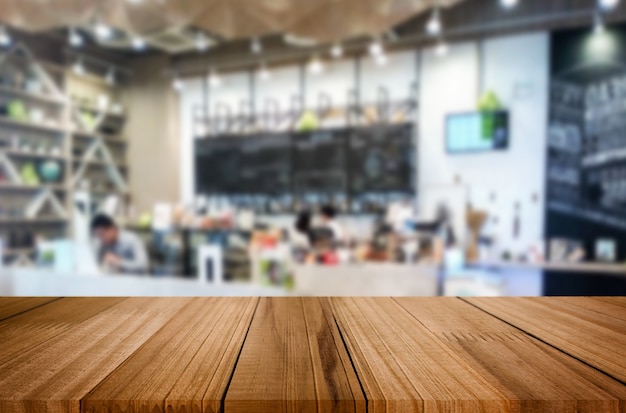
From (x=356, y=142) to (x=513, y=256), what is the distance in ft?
7.15

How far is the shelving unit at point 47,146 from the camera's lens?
16.8ft

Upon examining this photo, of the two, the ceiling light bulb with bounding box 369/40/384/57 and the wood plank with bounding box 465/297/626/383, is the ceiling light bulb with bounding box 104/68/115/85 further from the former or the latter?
the wood plank with bounding box 465/297/626/383

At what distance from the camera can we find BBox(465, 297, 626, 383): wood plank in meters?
0.50

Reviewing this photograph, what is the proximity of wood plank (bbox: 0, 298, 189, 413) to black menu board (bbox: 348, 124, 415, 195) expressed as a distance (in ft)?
14.4

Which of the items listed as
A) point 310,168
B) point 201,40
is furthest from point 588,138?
point 201,40

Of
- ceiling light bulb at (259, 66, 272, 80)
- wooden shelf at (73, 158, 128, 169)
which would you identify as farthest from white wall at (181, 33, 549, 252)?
wooden shelf at (73, 158, 128, 169)

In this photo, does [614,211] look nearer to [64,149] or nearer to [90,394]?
[90,394]

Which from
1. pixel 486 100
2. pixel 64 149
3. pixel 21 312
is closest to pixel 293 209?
pixel 486 100

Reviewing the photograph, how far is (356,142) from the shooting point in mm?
5137

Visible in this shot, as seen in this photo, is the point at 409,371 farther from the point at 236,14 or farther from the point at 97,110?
the point at 97,110

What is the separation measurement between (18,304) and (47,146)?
5843 millimetres

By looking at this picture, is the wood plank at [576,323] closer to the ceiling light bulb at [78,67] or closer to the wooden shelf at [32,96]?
the wooden shelf at [32,96]

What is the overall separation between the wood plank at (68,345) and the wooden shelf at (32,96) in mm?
5556

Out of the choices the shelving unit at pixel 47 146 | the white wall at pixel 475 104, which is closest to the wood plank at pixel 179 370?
the white wall at pixel 475 104
